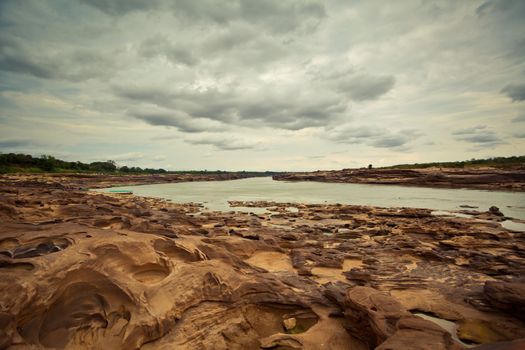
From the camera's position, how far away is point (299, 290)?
26.0ft

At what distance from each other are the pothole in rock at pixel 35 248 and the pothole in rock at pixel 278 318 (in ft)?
15.6

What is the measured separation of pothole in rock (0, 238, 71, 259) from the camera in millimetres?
5741

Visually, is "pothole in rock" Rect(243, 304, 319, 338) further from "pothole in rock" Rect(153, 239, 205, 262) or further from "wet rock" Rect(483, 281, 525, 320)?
"wet rock" Rect(483, 281, 525, 320)

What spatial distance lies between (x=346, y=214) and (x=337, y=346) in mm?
21578

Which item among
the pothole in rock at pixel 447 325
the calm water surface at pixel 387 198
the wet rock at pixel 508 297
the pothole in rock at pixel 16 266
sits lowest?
the calm water surface at pixel 387 198

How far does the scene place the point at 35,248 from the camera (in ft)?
20.4

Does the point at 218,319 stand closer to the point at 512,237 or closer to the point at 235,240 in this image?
the point at 235,240

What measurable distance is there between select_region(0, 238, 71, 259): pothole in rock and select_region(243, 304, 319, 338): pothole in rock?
4.76 meters

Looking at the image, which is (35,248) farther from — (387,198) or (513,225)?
(387,198)

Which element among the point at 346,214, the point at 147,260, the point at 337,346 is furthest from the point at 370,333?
the point at 346,214

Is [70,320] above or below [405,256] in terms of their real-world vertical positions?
above

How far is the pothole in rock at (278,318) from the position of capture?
20.5 ft

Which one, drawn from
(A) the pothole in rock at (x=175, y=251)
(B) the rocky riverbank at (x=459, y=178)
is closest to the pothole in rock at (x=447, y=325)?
(A) the pothole in rock at (x=175, y=251)

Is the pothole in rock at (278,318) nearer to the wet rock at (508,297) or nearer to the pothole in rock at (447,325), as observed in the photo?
the pothole in rock at (447,325)
